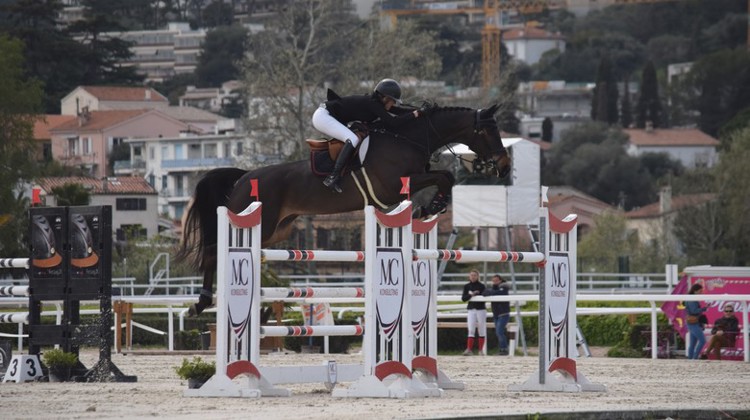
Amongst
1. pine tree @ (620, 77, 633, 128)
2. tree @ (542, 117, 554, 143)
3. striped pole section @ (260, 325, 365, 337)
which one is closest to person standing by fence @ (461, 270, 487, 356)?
striped pole section @ (260, 325, 365, 337)

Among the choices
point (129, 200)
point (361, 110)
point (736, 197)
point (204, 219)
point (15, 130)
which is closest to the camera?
point (361, 110)

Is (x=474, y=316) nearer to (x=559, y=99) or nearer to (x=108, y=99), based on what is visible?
(x=108, y=99)

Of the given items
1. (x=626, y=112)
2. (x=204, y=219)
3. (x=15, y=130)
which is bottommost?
(x=204, y=219)

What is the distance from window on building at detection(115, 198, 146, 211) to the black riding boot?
53.9 meters

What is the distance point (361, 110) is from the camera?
11.5 metres

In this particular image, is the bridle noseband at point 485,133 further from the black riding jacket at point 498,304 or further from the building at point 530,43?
the building at point 530,43

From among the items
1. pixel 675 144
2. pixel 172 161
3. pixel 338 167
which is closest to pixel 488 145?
pixel 338 167

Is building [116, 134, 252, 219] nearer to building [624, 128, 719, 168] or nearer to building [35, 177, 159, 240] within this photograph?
building [35, 177, 159, 240]

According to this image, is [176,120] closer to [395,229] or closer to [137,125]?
[137,125]

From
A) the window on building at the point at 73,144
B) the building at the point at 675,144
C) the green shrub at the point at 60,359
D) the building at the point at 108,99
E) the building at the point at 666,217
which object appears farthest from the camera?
the building at the point at 675,144

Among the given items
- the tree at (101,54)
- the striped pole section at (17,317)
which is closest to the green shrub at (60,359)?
the striped pole section at (17,317)

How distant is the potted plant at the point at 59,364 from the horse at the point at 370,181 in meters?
1.00

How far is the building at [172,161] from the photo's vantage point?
8462 cm

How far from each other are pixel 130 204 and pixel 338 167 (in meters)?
54.7
